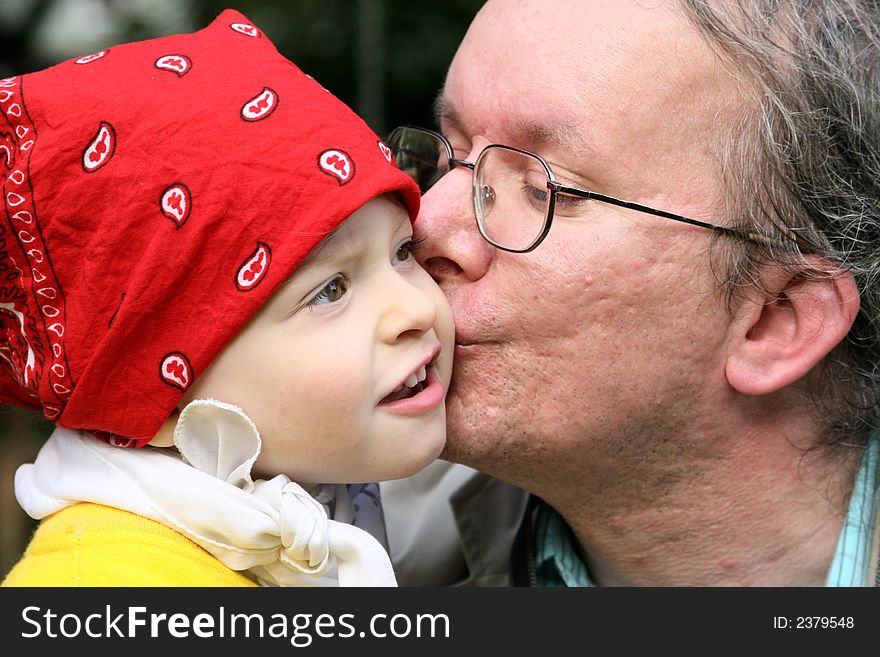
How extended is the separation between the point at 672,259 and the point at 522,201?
13.7 inches

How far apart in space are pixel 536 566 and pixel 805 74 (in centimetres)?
136

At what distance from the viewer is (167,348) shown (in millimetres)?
1711

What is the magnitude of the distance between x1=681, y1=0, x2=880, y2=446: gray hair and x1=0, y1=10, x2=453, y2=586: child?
2.72 feet

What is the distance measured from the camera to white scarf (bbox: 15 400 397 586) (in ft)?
5.52

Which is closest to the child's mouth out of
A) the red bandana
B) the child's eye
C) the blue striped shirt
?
the child's eye

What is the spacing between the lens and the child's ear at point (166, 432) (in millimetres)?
1760

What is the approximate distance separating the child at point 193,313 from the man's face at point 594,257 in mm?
358

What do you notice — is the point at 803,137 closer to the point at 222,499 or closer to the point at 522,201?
the point at 522,201

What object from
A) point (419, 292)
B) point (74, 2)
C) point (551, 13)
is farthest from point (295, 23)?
point (419, 292)

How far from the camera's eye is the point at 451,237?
7.02 feet

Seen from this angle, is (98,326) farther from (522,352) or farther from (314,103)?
(522,352)

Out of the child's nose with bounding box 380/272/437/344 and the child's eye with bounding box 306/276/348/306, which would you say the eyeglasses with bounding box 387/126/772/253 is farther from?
the child's eye with bounding box 306/276/348/306

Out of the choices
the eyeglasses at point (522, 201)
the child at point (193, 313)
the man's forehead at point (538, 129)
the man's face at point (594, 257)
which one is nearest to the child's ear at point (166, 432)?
the child at point (193, 313)

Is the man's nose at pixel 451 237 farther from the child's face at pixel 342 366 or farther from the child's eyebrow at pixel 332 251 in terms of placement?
the child's eyebrow at pixel 332 251
